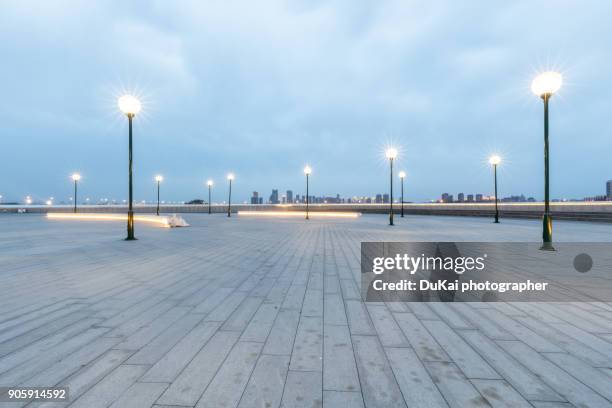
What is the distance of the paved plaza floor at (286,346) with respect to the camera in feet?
7.85

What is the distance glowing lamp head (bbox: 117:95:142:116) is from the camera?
486 inches

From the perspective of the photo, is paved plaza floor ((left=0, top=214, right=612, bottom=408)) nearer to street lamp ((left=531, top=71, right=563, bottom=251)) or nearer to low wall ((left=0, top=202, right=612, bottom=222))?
street lamp ((left=531, top=71, right=563, bottom=251))

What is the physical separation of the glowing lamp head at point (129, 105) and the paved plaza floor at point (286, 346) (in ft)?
29.5

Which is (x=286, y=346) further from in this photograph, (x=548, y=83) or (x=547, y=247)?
(x=548, y=83)

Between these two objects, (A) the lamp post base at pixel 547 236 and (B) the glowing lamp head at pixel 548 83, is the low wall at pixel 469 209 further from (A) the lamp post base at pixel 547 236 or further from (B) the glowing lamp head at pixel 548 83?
(B) the glowing lamp head at pixel 548 83

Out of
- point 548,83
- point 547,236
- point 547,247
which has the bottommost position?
point 547,247

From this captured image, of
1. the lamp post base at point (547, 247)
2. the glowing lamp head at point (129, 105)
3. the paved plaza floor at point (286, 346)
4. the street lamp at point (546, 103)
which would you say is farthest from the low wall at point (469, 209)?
the glowing lamp head at point (129, 105)

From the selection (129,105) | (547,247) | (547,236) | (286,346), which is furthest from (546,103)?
(129,105)

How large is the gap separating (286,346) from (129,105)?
44.0 ft

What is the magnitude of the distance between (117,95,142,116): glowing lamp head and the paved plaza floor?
8996 mm

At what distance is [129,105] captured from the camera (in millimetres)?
12438

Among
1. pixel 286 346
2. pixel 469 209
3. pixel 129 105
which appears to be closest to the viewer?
pixel 286 346

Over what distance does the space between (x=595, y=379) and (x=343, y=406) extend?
2.39m

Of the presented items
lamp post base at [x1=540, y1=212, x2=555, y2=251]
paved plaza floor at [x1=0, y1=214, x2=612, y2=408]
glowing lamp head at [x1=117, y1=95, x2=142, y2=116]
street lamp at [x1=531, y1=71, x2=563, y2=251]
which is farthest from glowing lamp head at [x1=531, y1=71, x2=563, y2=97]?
glowing lamp head at [x1=117, y1=95, x2=142, y2=116]
